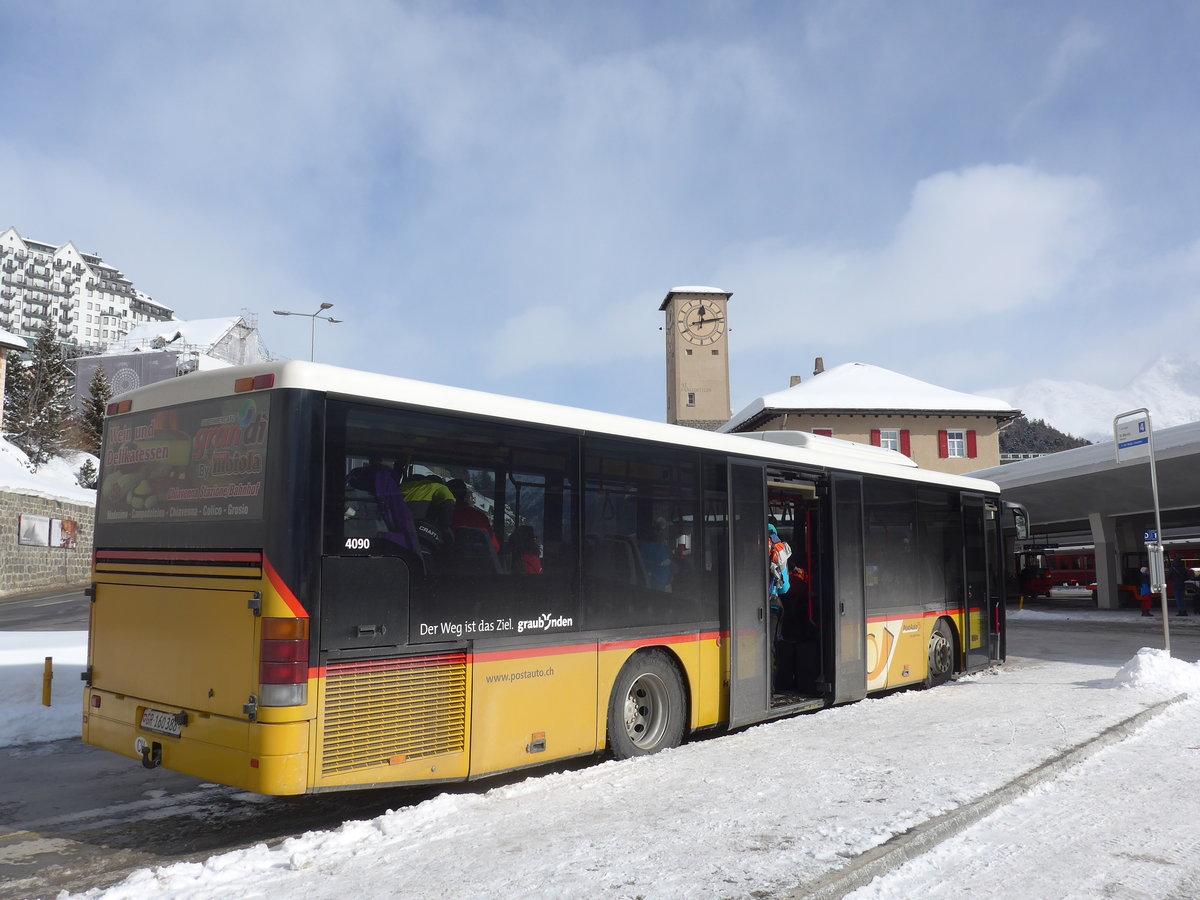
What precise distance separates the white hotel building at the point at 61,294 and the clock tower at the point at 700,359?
267 ft

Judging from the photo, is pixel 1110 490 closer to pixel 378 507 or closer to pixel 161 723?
pixel 378 507

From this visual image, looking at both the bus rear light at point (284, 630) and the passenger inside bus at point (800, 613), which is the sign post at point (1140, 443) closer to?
the passenger inside bus at point (800, 613)

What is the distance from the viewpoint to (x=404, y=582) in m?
5.88

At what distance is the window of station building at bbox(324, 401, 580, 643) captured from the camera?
5.74 meters

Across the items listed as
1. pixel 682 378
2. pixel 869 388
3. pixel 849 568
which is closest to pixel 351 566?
pixel 849 568

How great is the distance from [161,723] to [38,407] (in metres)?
57.4

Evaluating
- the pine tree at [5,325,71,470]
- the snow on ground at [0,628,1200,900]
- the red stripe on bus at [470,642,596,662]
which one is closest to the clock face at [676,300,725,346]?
the pine tree at [5,325,71,470]

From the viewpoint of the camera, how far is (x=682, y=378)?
2820 inches

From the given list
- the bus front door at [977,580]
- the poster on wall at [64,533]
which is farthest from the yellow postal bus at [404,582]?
the poster on wall at [64,533]

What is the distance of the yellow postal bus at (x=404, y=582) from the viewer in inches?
216

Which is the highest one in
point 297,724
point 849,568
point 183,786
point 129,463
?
point 129,463

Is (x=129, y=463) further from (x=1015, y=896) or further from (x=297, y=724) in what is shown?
(x=1015, y=896)

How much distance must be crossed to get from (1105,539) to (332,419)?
35.3 meters

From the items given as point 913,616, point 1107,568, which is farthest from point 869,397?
point 913,616
